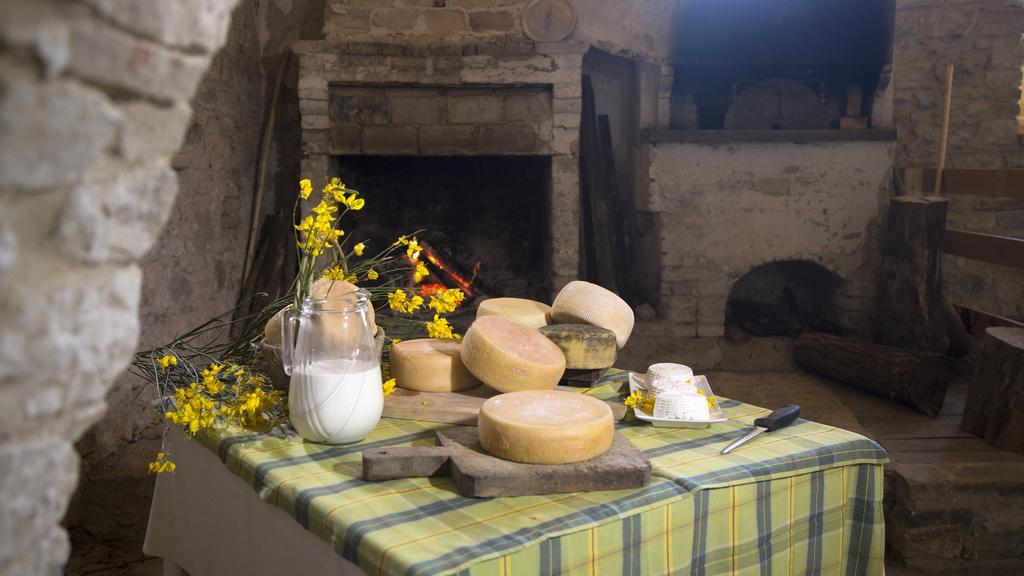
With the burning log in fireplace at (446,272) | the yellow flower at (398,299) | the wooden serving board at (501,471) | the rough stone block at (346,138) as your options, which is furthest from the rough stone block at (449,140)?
the wooden serving board at (501,471)

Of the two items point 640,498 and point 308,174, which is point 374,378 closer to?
point 640,498

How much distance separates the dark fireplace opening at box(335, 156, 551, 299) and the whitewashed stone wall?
4.69 metres

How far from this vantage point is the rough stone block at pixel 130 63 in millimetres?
807

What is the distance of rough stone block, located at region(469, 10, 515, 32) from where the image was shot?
4.98 m

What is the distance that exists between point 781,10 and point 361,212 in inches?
117

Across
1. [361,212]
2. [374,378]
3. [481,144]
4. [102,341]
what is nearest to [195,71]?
[102,341]

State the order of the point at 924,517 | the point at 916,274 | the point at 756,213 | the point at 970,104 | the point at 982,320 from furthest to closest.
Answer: the point at 970,104 < the point at 756,213 < the point at 916,274 < the point at 982,320 < the point at 924,517

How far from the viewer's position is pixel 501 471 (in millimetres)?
1509

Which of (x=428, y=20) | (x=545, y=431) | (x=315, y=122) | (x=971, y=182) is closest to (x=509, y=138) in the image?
(x=428, y=20)

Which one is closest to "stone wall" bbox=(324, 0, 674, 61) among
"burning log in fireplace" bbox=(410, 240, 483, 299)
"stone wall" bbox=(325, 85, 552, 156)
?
"stone wall" bbox=(325, 85, 552, 156)

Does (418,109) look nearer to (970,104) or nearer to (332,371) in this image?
(332,371)

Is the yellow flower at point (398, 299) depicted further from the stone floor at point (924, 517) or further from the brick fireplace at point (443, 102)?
the brick fireplace at point (443, 102)

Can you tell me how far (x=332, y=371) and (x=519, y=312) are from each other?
652mm

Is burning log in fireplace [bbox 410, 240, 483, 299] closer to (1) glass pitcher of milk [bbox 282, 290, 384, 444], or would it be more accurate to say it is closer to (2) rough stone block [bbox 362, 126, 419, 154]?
(2) rough stone block [bbox 362, 126, 419, 154]
